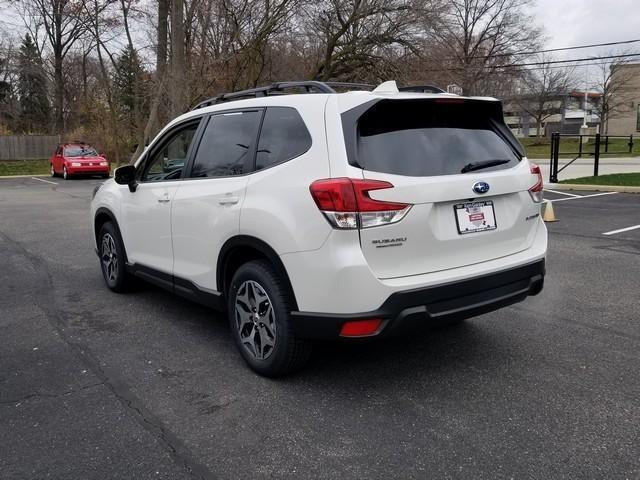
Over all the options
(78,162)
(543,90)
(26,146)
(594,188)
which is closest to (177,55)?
(78,162)

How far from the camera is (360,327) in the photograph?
320 cm

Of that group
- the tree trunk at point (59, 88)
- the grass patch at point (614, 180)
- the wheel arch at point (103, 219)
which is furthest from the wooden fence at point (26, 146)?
the wheel arch at point (103, 219)

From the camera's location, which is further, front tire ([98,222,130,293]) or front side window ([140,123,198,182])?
front tire ([98,222,130,293])

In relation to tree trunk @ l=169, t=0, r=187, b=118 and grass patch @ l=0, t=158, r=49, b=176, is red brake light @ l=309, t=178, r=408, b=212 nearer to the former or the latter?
tree trunk @ l=169, t=0, r=187, b=118

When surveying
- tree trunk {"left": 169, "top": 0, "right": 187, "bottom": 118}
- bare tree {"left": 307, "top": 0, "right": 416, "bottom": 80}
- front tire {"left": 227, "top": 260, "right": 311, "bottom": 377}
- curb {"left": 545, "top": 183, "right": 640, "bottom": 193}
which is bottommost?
front tire {"left": 227, "top": 260, "right": 311, "bottom": 377}

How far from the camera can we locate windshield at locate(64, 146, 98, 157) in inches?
1008

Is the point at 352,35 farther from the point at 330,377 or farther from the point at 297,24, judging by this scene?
the point at 330,377

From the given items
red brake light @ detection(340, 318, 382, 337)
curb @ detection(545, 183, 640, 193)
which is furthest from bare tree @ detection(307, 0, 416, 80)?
red brake light @ detection(340, 318, 382, 337)

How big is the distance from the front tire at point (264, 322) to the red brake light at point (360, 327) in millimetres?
397

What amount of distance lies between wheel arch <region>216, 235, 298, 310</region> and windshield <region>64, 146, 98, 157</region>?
23900 millimetres

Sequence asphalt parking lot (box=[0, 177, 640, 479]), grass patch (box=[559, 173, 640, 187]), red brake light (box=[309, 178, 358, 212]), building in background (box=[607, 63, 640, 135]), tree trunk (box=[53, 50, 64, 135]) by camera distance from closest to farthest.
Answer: asphalt parking lot (box=[0, 177, 640, 479]) → red brake light (box=[309, 178, 358, 212]) → grass patch (box=[559, 173, 640, 187]) → tree trunk (box=[53, 50, 64, 135]) → building in background (box=[607, 63, 640, 135])

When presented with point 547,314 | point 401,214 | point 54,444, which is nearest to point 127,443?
point 54,444

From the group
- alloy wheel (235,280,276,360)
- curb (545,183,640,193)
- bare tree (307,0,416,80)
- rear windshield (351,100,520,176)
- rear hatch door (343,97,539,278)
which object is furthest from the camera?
bare tree (307,0,416,80)

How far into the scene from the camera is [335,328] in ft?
10.6
